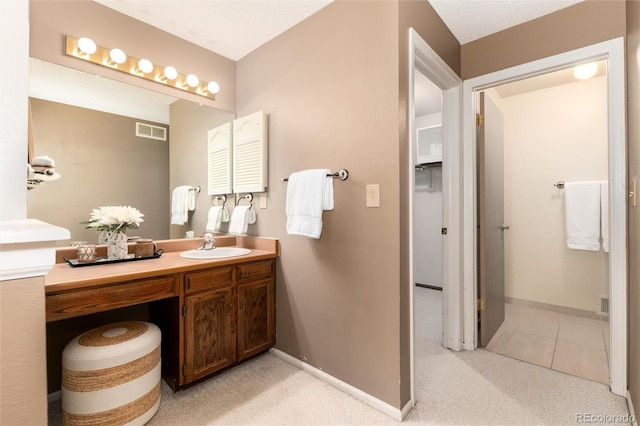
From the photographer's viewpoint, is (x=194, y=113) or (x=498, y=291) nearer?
(x=194, y=113)

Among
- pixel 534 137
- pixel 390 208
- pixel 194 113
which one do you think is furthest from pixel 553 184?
pixel 194 113

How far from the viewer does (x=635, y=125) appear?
4.77 ft

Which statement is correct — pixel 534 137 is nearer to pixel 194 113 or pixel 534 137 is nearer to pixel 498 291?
pixel 498 291

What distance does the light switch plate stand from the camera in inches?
63.0

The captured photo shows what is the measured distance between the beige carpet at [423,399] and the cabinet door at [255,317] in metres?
0.14

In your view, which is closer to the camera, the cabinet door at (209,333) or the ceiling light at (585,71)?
the cabinet door at (209,333)

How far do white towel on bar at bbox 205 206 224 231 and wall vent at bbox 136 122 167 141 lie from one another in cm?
→ 67

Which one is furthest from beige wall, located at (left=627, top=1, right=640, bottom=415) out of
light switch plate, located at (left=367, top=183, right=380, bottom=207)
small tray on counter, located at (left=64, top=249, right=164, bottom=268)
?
small tray on counter, located at (left=64, top=249, right=164, bottom=268)

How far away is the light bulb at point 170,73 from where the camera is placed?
2.11 m

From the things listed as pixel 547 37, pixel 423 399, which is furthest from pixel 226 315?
pixel 547 37

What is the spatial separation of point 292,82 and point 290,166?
0.61 meters

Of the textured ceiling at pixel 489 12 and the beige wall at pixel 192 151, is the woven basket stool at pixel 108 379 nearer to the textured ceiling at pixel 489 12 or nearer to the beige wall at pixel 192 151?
the beige wall at pixel 192 151

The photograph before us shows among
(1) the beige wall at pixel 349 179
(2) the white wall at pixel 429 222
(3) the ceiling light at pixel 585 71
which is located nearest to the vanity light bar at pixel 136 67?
(1) the beige wall at pixel 349 179

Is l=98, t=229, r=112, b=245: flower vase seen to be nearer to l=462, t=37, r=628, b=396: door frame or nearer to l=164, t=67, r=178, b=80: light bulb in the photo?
l=164, t=67, r=178, b=80: light bulb
